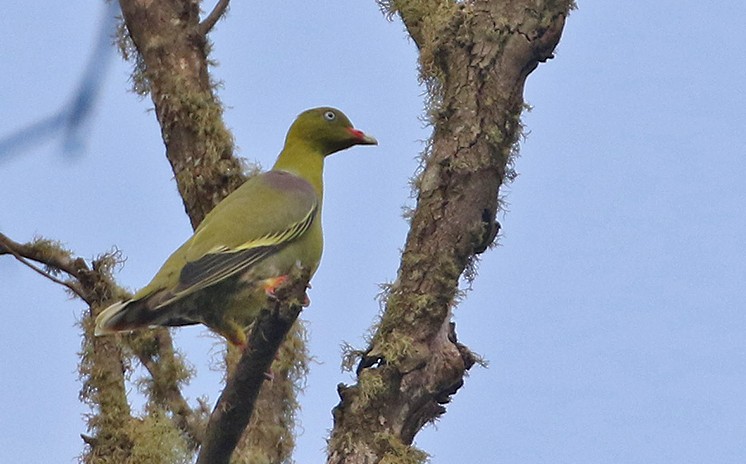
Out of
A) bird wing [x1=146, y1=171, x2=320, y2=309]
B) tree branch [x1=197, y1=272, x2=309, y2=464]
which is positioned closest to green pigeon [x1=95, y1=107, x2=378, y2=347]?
bird wing [x1=146, y1=171, x2=320, y2=309]

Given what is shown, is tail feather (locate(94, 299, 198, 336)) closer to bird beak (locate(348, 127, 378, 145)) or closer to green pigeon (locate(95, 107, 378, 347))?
green pigeon (locate(95, 107, 378, 347))

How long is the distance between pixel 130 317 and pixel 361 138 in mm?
1512

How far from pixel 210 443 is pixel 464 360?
51.6 inches

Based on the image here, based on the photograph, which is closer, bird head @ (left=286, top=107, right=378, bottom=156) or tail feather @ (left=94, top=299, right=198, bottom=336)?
tail feather @ (left=94, top=299, right=198, bottom=336)

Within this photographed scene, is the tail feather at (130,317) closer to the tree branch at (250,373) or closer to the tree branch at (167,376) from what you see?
the tree branch at (250,373)

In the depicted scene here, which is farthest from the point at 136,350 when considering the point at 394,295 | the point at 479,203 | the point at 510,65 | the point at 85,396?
the point at 510,65

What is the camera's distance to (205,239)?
4562 millimetres

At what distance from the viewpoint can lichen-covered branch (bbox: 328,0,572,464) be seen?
4719 millimetres

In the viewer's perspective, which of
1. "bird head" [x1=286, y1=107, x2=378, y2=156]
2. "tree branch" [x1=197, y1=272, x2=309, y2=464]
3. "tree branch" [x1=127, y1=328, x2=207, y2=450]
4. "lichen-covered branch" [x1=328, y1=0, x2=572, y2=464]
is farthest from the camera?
→ "bird head" [x1=286, y1=107, x2=378, y2=156]

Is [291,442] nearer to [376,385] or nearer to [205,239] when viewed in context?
[376,385]

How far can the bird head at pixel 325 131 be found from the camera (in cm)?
542

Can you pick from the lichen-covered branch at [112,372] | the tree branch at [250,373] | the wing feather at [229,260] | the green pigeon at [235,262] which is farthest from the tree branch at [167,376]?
the tree branch at [250,373]

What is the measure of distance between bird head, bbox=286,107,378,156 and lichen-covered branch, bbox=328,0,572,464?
378 mm

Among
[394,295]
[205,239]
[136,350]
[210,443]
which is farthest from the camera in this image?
[136,350]
